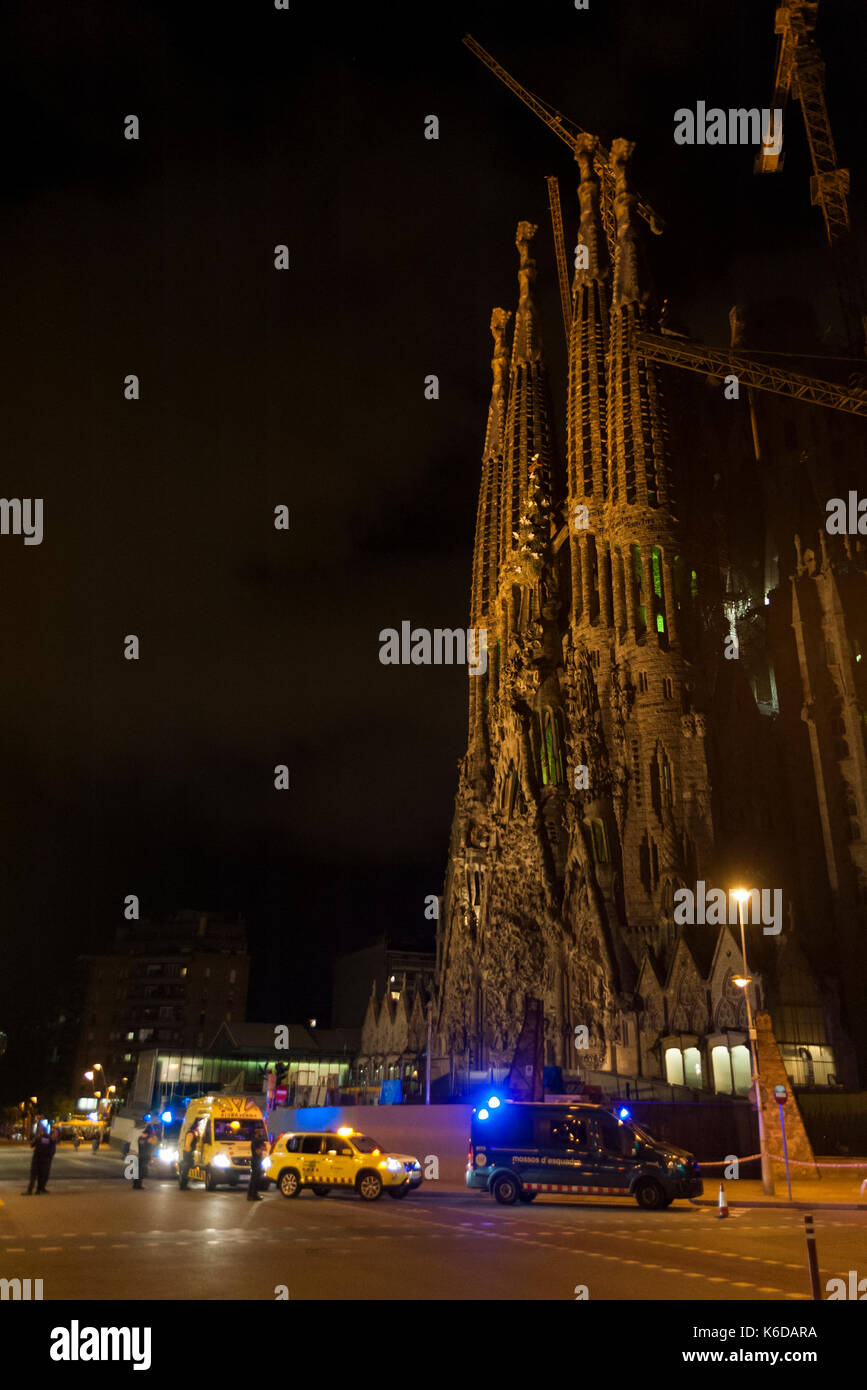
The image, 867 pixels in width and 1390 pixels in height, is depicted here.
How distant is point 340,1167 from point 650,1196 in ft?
26.2

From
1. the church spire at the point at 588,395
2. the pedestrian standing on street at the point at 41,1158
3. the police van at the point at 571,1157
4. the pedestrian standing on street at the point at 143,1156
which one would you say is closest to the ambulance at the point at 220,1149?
the pedestrian standing on street at the point at 143,1156

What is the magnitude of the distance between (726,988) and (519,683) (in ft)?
108

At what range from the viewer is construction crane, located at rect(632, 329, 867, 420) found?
65.0m

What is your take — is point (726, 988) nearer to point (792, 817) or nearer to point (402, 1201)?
point (792, 817)

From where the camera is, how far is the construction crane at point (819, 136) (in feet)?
250

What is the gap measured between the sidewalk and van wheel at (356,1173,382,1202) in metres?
7.79

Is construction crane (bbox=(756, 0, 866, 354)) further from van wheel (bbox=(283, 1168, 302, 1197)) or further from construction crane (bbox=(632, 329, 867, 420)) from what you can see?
van wheel (bbox=(283, 1168, 302, 1197))

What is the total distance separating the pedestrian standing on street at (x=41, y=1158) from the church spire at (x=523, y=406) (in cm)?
7143

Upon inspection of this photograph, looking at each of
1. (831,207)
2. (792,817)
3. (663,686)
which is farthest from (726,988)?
(831,207)

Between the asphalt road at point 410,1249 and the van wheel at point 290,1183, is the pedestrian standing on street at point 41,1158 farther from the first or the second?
the van wheel at point 290,1183

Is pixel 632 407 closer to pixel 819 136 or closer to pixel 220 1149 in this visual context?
pixel 819 136

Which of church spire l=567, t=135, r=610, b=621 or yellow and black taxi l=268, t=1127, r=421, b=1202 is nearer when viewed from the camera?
yellow and black taxi l=268, t=1127, r=421, b=1202

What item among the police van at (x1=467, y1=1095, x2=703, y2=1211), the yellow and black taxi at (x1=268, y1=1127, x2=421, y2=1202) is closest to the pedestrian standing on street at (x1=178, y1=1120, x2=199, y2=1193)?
the yellow and black taxi at (x1=268, y1=1127, x2=421, y2=1202)

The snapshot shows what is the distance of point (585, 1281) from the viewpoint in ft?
41.5
